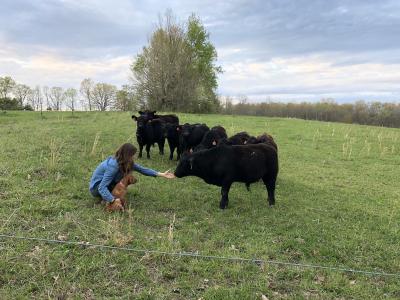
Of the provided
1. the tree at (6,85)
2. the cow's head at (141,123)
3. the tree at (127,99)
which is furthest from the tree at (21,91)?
the cow's head at (141,123)

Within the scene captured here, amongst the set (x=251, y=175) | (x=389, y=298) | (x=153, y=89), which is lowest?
(x=389, y=298)

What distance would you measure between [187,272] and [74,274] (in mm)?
1534

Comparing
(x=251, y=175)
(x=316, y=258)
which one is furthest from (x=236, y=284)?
(x=251, y=175)

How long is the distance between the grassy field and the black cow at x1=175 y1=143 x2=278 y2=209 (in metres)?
0.62

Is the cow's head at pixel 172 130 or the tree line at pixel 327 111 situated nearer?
the cow's head at pixel 172 130

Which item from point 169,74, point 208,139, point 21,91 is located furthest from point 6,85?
point 208,139

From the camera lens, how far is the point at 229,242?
644 centimetres

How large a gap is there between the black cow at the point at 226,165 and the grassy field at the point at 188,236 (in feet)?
2.03

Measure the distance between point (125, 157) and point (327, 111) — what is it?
193ft

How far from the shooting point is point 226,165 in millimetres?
8117

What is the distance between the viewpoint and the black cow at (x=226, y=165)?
8125 mm

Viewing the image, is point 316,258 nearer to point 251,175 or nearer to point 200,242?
point 200,242

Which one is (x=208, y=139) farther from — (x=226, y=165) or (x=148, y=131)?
(x=226, y=165)

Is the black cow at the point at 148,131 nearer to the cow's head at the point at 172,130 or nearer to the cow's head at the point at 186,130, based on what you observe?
the cow's head at the point at 172,130
